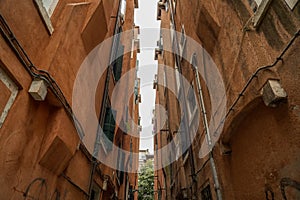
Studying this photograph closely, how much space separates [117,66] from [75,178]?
622 centimetres

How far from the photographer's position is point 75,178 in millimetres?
4852

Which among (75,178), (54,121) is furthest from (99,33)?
(75,178)

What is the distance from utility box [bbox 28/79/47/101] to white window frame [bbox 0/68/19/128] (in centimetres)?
21

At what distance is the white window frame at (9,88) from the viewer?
2543 mm

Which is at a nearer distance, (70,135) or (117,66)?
(70,135)

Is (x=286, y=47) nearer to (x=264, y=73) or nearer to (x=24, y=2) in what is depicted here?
(x=264, y=73)

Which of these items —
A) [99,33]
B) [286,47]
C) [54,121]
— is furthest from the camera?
[99,33]

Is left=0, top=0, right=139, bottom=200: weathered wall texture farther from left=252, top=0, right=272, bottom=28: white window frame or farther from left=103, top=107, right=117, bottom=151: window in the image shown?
left=252, top=0, right=272, bottom=28: white window frame

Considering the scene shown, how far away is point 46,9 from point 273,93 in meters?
4.26

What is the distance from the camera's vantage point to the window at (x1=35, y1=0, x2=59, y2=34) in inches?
136

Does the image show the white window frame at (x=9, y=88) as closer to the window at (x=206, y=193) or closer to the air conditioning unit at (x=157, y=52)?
the window at (x=206, y=193)

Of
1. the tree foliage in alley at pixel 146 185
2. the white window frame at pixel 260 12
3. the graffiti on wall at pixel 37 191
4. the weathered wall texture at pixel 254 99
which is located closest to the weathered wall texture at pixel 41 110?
the graffiti on wall at pixel 37 191

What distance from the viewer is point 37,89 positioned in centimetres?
299

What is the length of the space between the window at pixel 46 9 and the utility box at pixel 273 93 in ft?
12.4
